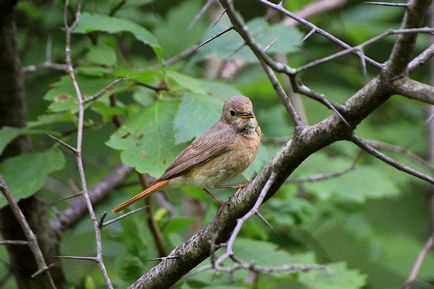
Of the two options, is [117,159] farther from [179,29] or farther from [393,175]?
[393,175]

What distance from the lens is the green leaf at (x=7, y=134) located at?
4.39m

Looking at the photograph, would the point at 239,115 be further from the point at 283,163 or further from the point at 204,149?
the point at 283,163

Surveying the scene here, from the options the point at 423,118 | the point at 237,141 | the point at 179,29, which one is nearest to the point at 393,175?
the point at 423,118

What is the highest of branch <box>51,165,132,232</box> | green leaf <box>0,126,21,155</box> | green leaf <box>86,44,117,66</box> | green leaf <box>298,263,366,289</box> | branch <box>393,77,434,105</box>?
green leaf <box>86,44,117,66</box>

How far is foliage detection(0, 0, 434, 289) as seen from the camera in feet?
14.3

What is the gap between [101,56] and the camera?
15.2ft

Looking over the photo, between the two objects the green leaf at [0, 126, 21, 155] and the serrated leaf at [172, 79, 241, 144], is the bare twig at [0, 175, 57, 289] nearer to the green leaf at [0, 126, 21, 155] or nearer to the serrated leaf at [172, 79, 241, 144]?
the green leaf at [0, 126, 21, 155]

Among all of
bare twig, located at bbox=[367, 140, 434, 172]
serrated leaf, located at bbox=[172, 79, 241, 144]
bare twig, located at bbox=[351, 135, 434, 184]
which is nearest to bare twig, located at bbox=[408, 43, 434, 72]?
bare twig, located at bbox=[351, 135, 434, 184]

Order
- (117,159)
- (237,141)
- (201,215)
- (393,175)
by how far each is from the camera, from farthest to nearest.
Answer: (393,175) < (201,215) < (117,159) < (237,141)

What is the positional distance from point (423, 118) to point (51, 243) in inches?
200

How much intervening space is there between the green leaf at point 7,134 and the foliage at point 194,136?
1 centimetres

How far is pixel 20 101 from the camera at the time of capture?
4.94 metres

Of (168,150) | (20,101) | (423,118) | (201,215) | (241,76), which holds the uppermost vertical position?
(20,101)

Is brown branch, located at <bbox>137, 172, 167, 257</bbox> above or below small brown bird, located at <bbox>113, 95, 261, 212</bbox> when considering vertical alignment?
below
